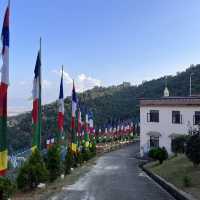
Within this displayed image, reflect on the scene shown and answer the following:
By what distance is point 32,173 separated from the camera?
51.5 feet

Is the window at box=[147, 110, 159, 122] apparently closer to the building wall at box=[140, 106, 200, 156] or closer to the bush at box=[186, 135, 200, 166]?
the building wall at box=[140, 106, 200, 156]

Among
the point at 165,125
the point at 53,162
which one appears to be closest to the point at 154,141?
the point at 165,125

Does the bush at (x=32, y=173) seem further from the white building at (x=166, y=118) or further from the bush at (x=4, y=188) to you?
the white building at (x=166, y=118)

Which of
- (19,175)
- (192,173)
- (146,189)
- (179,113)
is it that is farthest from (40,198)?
(179,113)

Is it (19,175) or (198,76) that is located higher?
(198,76)

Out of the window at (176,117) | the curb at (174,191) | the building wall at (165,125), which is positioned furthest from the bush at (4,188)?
the window at (176,117)

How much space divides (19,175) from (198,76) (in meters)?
73.4

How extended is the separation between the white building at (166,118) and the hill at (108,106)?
57.0ft

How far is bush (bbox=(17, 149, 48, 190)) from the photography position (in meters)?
15.7

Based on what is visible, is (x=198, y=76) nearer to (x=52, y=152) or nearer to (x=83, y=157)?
(x=83, y=157)

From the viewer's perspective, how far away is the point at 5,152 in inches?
515

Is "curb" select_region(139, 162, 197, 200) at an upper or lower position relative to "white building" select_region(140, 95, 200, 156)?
lower

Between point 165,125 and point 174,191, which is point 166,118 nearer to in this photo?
point 165,125

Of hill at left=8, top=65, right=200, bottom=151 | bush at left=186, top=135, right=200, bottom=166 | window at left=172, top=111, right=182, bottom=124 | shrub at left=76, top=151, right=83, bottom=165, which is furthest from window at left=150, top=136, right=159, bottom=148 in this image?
bush at left=186, top=135, right=200, bottom=166
